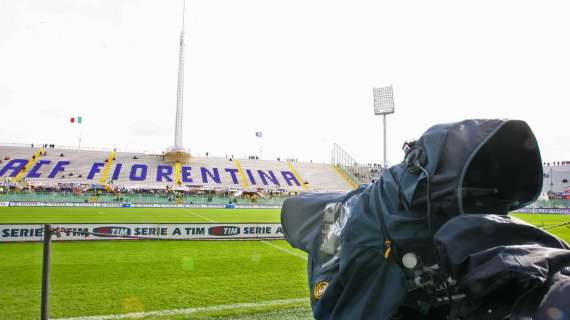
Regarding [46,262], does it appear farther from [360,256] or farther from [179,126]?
[179,126]

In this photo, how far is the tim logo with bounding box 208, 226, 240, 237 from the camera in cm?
1055

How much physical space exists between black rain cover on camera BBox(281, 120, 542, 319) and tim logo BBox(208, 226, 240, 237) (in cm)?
905

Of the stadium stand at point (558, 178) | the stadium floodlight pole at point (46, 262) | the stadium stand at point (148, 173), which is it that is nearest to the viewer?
the stadium floodlight pole at point (46, 262)

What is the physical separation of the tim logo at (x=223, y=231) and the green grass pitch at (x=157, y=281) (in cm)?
45

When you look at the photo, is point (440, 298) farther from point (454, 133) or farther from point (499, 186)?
point (454, 133)

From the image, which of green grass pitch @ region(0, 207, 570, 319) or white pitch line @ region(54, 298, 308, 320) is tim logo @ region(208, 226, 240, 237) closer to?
green grass pitch @ region(0, 207, 570, 319)

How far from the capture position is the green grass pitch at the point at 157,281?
506cm

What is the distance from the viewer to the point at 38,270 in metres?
7.30

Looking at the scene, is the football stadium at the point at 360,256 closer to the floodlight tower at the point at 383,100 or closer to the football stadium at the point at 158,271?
the football stadium at the point at 158,271

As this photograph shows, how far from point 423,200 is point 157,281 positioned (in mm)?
6087

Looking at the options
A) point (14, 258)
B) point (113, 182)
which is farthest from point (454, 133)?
point (113, 182)

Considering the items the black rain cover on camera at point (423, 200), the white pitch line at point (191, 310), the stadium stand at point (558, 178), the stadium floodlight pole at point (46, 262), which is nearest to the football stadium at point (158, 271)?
the white pitch line at point (191, 310)

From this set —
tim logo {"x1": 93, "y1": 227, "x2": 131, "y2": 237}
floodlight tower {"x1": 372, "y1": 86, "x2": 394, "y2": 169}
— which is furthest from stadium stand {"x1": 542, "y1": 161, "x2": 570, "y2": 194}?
tim logo {"x1": 93, "y1": 227, "x2": 131, "y2": 237}

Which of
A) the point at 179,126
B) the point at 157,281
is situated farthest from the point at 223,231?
the point at 179,126
